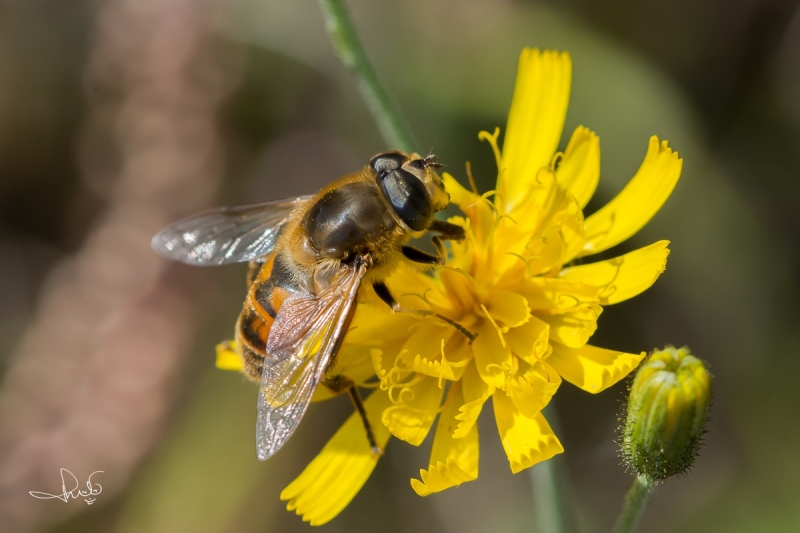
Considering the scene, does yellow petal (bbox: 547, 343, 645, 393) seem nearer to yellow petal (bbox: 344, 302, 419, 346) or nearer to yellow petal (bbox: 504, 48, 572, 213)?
yellow petal (bbox: 344, 302, 419, 346)

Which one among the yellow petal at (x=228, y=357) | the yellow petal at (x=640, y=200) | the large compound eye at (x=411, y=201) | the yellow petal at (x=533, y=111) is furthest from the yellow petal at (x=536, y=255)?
the yellow petal at (x=228, y=357)

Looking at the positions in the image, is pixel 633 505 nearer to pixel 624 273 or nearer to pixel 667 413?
pixel 667 413

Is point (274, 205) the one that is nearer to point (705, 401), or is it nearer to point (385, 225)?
point (385, 225)

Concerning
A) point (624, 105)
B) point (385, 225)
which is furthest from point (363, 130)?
point (385, 225)

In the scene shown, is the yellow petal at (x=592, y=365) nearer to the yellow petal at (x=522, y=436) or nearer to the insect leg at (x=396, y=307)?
the yellow petal at (x=522, y=436)

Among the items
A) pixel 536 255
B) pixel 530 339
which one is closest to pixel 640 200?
pixel 536 255

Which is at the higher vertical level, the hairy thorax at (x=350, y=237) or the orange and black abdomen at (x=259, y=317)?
the hairy thorax at (x=350, y=237)
